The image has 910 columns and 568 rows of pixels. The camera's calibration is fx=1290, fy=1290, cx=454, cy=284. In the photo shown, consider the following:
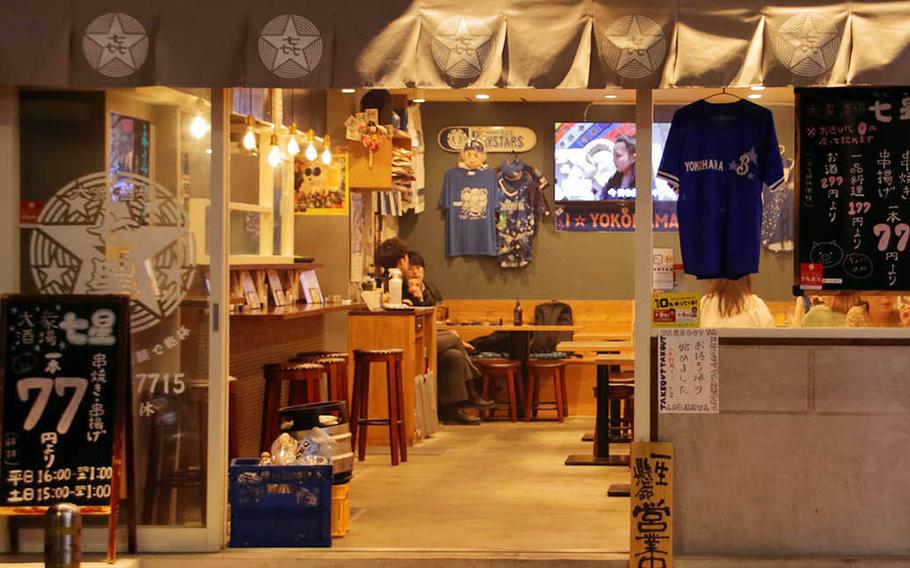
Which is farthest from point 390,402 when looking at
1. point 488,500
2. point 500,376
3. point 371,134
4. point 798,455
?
point 798,455

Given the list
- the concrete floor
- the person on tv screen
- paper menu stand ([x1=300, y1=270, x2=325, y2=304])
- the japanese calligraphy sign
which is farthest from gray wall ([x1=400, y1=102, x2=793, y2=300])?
the japanese calligraphy sign

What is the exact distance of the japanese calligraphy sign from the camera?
579cm

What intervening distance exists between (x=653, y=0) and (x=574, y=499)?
10.2 feet

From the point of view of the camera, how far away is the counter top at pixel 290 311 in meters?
7.83

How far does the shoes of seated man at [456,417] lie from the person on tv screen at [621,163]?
2.79 m

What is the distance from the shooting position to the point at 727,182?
6160mm

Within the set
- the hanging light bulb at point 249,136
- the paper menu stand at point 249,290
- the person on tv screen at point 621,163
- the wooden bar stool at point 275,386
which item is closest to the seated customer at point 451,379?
the person on tv screen at point 621,163

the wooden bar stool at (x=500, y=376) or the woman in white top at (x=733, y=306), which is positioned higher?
the woman in white top at (x=733, y=306)

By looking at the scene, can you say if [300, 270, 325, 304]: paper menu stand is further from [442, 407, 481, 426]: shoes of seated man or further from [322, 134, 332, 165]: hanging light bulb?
[442, 407, 481, 426]: shoes of seated man

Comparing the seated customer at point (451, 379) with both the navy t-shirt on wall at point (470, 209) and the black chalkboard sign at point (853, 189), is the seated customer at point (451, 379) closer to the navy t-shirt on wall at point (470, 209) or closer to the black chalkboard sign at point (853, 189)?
the navy t-shirt on wall at point (470, 209)

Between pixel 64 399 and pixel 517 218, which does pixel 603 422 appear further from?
pixel 517 218

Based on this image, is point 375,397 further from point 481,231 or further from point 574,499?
point 481,231

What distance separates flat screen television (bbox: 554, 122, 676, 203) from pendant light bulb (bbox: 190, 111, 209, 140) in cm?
698

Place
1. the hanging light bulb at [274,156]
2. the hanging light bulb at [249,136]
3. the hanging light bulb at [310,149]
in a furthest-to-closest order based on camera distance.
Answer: the hanging light bulb at [310,149] → the hanging light bulb at [274,156] → the hanging light bulb at [249,136]
